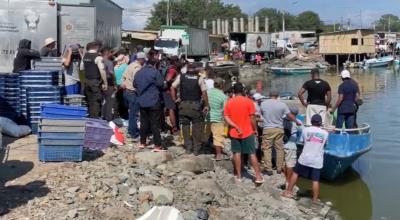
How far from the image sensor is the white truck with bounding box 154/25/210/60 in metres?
37.2

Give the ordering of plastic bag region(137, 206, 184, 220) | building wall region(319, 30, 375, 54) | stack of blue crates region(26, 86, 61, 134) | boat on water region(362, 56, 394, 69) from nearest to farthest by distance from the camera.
Answer: plastic bag region(137, 206, 184, 220)
stack of blue crates region(26, 86, 61, 134)
boat on water region(362, 56, 394, 69)
building wall region(319, 30, 375, 54)

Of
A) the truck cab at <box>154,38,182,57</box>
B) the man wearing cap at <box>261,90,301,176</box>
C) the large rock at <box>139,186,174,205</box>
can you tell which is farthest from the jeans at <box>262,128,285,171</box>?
the truck cab at <box>154,38,182,57</box>

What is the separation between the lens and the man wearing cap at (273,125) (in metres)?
10.4

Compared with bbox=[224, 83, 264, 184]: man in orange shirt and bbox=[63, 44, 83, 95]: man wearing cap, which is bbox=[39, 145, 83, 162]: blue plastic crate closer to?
bbox=[63, 44, 83, 95]: man wearing cap

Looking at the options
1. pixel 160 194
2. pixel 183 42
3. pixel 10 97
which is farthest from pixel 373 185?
pixel 183 42

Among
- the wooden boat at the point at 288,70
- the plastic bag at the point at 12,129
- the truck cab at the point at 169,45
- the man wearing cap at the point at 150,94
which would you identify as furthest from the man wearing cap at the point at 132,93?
the wooden boat at the point at 288,70

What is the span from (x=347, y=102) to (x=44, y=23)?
779 centimetres

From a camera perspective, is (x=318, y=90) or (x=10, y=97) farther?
(x=318, y=90)

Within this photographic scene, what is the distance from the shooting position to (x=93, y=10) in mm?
14609

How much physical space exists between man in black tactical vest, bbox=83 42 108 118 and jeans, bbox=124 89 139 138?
0.54 m

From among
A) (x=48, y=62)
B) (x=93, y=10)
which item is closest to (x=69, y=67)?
(x=48, y=62)

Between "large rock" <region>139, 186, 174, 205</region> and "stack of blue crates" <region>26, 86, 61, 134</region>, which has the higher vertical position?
"stack of blue crates" <region>26, 86, 61, 134</region>

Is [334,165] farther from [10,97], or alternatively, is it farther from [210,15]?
[210,15]

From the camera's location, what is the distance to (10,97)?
10.4 metres
